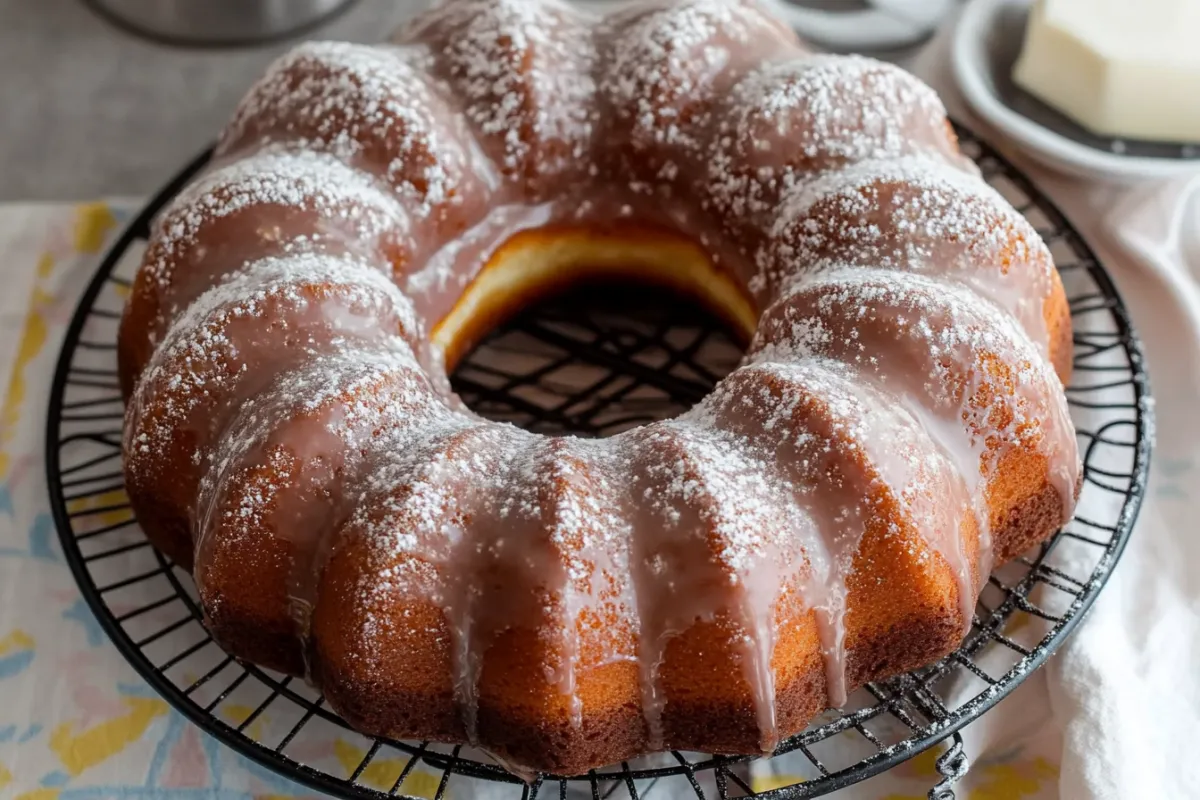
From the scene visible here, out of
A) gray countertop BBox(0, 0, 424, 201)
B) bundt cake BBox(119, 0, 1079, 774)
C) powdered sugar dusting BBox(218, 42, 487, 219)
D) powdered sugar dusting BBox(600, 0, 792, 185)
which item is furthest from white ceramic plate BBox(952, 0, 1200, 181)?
gray countertop BBox(0, 0, 424, 201)

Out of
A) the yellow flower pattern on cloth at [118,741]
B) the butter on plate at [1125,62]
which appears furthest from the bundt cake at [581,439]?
the butter on plate at [1125,62]

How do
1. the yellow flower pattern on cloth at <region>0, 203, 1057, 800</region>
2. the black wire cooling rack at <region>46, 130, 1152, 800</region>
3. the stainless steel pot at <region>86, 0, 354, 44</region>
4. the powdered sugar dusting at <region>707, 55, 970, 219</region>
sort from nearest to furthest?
the black wire cooling rack at <region>46, 130, 1152, 800</region> < the yellow flower pattern on cloth at <region>0, 203, 1057, 800</region> < the powdered sugar dusting at <region>707, 55, 970, 219</region> < the stainless steel pot at <region>86, 0, 354, 44</region>

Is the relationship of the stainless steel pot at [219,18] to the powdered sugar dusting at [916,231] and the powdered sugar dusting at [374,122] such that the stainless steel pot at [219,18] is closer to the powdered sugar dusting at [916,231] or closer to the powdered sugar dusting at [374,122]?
the powdered sugar dusting at [374,122]

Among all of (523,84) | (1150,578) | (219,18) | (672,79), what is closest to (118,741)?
(523,84)

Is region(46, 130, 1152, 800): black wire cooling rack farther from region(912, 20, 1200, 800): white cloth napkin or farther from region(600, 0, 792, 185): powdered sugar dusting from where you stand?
region(600, 0, 792, 185): powdered sugar dusting

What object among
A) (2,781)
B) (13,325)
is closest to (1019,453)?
(2,781)
